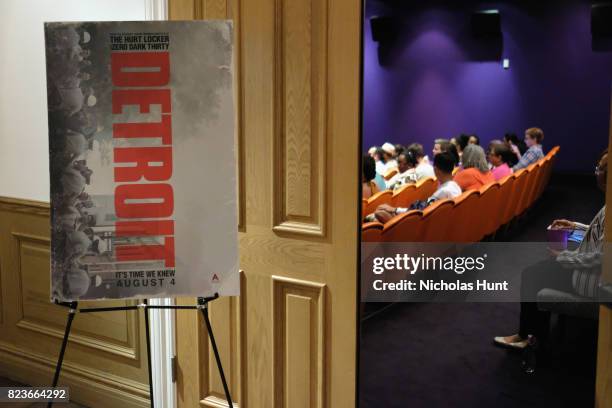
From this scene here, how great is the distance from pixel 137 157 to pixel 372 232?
2.24 meters

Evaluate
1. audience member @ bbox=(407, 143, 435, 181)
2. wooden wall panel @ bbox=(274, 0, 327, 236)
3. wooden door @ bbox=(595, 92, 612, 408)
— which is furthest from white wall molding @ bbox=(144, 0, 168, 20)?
audience member @ bbox=(407, 143, 435, 181)

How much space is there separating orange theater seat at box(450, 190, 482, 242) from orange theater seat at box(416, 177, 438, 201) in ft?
3.28

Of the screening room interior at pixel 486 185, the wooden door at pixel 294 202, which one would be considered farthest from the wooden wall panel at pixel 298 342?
the screening room interior at pixel 486 185

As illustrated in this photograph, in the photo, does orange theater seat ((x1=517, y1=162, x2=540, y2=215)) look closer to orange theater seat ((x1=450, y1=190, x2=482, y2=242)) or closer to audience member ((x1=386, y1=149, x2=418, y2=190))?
audience member ((x1=386, y1=149, x2=418, y2=190))

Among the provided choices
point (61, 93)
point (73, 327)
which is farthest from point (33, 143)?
point (61, 93)

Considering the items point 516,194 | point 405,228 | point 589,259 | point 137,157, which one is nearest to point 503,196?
point 516,194

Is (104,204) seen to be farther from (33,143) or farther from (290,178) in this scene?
(33,143)

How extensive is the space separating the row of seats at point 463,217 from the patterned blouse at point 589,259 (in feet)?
4.55

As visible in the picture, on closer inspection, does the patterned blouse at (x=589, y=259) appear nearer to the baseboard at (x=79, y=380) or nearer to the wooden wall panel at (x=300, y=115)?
the wooden wall panel at (x=300, y=115)

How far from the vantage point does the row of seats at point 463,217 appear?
4.46m

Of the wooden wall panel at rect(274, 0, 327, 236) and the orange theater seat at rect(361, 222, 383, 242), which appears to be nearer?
the wooden wall panel at rect(274, 0, 327, 236)

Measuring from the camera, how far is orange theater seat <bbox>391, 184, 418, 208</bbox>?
611 centimetres

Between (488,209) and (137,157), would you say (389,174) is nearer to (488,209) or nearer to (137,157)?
(488,209)

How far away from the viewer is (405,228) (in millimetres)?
4539
